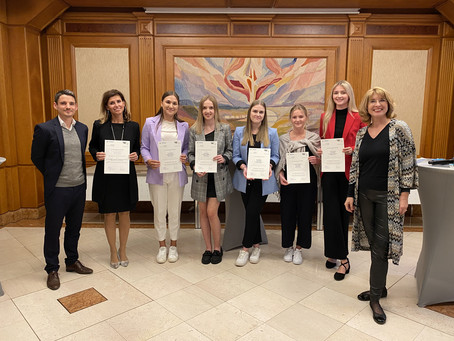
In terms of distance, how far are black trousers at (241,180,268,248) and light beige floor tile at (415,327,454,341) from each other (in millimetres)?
1607

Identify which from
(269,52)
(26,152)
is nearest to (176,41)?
(269,52)

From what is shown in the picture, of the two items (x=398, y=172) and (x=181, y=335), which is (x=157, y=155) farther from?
(x=398, y=172)

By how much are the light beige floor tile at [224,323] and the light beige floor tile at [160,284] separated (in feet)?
1.58

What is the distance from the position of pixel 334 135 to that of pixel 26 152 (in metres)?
4.33

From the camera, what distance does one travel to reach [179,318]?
252cm

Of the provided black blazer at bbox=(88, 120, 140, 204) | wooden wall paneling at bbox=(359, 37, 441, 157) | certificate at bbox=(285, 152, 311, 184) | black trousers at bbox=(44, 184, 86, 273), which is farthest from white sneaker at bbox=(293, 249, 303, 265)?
wooden wall paneling at bbox=(359, 37, 441, 157)

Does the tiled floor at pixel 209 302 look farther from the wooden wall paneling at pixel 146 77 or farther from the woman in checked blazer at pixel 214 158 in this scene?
the wooden wall paneling at pixel 146 77

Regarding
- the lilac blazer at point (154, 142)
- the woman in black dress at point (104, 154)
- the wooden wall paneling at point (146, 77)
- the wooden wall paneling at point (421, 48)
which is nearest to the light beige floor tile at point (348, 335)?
the lilac blazer at point (154, 142)

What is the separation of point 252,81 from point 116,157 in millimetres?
2849

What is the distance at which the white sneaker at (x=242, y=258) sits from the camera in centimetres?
345

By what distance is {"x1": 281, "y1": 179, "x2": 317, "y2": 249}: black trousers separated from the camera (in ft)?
11.1

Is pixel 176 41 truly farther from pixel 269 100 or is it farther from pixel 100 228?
pixel 100 228

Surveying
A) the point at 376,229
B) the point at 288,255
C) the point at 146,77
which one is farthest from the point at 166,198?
the point at 146,77

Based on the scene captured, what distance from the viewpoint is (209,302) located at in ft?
9.05
